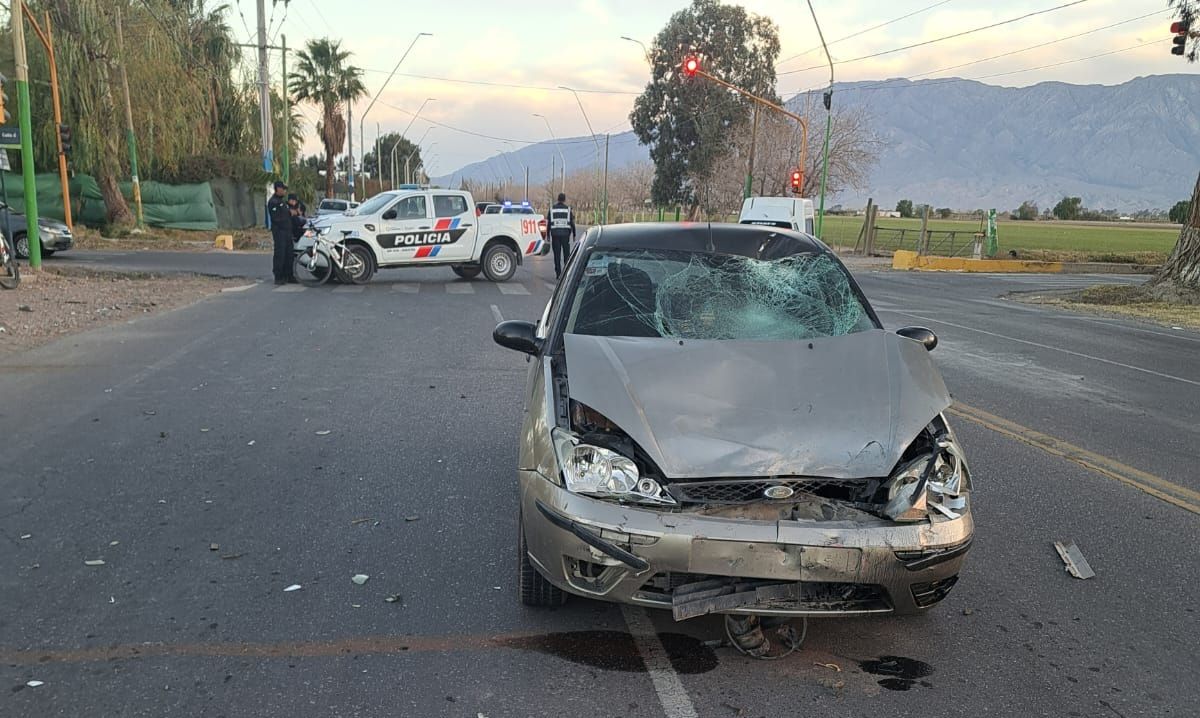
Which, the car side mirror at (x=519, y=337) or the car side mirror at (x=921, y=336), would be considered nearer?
the car side mirror at (x=519, y=337)

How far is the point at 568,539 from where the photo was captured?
3174 mm

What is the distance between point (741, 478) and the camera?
319 centimetres

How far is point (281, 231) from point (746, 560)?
16.5m

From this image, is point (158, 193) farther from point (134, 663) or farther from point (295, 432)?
point (134, 663)

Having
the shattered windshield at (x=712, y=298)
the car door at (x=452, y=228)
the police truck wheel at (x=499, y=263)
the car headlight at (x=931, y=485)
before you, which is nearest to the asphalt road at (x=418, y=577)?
the car headlight at (x=931, y=485)

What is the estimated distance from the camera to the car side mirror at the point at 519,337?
4.50 metres

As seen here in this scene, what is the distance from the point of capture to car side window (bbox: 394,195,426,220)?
18.4m

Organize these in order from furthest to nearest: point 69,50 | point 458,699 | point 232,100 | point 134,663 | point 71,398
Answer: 1. point 232,100
2. point 69,50
3. point 71,398
4. point 134,663
5. point 458,699

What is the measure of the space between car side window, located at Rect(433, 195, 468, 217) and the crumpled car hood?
50.1ft

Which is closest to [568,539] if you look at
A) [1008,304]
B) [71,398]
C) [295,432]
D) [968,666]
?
[968,666]

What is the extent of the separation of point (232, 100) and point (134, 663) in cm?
4491

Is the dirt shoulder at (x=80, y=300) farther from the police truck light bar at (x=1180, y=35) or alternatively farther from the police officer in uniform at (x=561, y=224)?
the police truck light bar at (x=1180, y=35)

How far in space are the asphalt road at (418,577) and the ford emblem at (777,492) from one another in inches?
26.4

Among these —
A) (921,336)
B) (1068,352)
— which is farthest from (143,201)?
(921,336)
